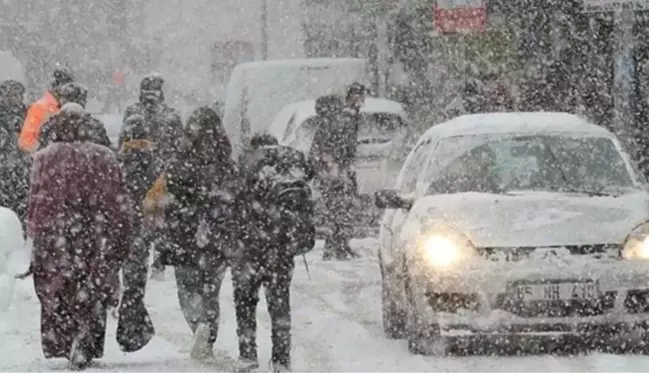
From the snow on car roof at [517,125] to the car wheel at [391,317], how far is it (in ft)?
3.70

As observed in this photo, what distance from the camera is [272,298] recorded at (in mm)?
9266

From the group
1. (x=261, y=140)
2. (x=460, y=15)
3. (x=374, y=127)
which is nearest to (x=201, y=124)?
(x=261, y=140)

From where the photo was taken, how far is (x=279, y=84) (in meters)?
21.2

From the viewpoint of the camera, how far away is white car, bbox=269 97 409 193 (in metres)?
17.7

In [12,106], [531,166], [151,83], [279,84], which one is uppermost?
[151,83]

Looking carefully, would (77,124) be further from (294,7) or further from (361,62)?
(294,7)

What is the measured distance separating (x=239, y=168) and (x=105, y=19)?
4800cm

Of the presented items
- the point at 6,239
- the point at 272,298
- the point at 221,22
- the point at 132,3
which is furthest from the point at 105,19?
the point at 272,298

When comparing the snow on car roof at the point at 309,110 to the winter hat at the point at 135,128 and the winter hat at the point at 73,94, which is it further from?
the winter hat at the point at 73,94

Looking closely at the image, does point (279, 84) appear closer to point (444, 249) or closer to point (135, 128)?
point (135, 128)

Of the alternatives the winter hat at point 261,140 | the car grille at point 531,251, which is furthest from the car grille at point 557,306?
the winter hat at point 261,140

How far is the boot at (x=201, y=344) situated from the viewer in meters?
9.91

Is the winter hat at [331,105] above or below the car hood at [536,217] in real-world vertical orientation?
below

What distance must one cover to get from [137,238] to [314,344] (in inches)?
60.5
